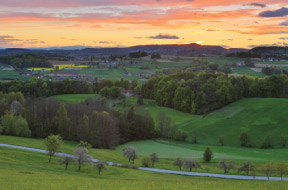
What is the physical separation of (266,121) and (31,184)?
253 feet

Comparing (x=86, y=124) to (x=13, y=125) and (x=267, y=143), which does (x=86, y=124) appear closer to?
(x=13, y=125)

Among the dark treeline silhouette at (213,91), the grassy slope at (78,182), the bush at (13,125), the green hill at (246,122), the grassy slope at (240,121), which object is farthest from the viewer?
the dark treeline silhouette at (213,91)

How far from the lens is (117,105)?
12400 cm

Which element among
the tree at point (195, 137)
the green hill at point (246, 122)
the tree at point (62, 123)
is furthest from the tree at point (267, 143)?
the tree at point (62, 123)

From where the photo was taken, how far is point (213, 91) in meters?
117

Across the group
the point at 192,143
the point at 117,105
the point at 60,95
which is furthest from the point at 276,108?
the point at 60,95

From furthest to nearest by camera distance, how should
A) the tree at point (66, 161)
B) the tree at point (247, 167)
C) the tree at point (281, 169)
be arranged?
the tree at point (247, 167) < the tree at point (281, 169) < the tree at point (66, 161)

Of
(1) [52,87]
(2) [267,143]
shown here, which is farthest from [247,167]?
(1) [52,87]

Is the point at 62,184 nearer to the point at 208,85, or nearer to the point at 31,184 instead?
the point at 31,184

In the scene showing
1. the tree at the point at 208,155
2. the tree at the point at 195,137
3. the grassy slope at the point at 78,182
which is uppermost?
the grassy slope at the point at 78,182

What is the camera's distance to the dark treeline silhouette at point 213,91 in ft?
374

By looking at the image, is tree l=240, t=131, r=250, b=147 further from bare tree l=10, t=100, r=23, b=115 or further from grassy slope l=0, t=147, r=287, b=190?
bare tree l=10, t=100, r=23, b=115

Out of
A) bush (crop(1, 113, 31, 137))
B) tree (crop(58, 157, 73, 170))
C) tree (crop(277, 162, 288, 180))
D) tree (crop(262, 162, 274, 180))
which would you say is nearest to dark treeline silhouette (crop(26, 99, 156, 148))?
bush (crop(1, 113, 31, 137))

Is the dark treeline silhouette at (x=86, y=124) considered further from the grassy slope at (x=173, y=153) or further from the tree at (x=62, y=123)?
the grassy slope at (x=173, y=153)
